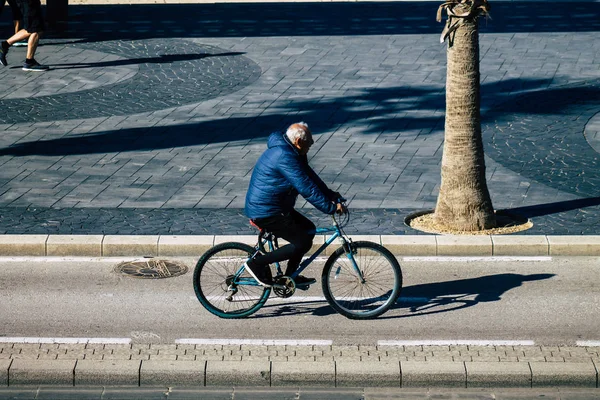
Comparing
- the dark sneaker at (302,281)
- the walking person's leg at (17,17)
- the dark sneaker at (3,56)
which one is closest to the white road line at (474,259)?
the dark sneaker at (302,281)

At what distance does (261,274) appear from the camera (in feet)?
29.3

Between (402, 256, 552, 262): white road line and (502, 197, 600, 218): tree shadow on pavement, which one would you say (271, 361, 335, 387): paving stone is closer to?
(402, 256, 552, 262): white road line

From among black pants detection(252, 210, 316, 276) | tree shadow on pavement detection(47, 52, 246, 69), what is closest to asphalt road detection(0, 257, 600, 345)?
black pants detection(252, 210, 316, 276)

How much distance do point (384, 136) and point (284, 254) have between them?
618cm

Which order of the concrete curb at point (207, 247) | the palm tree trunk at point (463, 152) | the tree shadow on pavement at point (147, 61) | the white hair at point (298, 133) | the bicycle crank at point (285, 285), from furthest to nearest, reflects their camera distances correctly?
the tree shadow on pavement at point (147, 61), the palm tree trunk at point (463, 152), the concrete curb at point (207, 247), the bicycle crank at point (285, 285), the white hair at point (298, 133)

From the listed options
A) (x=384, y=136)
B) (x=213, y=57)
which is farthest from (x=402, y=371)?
(x=213, y=57)

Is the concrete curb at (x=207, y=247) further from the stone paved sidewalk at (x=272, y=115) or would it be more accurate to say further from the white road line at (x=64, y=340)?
the white road line at (x=64, y=340)

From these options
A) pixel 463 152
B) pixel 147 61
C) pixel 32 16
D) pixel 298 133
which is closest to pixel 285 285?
pixel 298 133

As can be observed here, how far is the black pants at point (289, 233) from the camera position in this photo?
8695 mm

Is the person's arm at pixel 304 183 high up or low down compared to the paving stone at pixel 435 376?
up

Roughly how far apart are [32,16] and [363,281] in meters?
12.0

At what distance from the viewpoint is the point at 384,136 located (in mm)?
14766

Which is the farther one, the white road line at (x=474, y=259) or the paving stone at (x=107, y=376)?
the white road line at (x=474, y=259)

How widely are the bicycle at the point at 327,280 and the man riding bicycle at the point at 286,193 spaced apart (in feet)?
0.45
